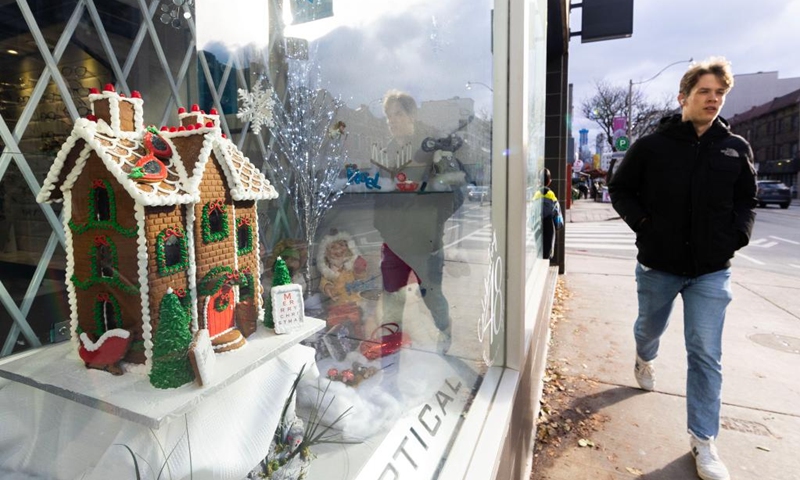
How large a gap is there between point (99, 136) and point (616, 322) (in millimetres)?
5029

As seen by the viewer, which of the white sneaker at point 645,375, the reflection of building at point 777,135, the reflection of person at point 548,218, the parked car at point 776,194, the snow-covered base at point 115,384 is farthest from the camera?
the reflection of building at point 777,135

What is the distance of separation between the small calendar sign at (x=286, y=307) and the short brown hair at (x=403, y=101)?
1.33 metres

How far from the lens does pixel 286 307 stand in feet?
4.00

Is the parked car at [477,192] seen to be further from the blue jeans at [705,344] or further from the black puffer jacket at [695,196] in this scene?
the blue jeans at [705,344]

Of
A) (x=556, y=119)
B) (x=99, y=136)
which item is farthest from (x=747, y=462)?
(x=556, y=119)

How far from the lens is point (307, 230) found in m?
2.23

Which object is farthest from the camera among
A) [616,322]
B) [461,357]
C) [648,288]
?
[616,322]

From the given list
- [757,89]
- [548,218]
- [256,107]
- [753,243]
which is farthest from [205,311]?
[757,89]

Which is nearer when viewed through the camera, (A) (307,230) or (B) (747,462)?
(A) (307,230)

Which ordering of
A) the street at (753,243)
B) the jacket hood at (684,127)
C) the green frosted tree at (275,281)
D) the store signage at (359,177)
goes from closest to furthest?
the green frosted tree at (275,281)
the store signage at (359,177)
the jacket hood at (684,127)
the street at (753,243)

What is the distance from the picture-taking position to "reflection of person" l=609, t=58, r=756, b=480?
93.8 inches

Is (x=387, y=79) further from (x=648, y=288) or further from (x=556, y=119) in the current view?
(x=556, y=119)

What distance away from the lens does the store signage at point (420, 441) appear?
1275 millimetres

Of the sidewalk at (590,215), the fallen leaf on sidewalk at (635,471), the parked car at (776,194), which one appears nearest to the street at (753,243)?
the sidewalk at (590,215)
